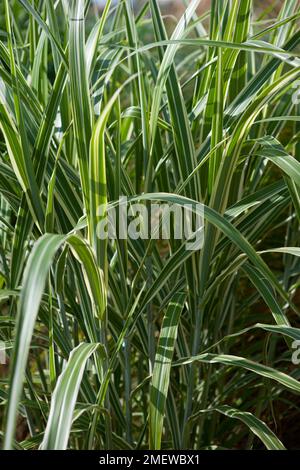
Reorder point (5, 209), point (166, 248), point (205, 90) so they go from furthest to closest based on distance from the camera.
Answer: point (166, 248), point (5, 209), point (205, 90)

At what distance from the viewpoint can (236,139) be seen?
28.5 inches

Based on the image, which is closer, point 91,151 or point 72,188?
point 91,151

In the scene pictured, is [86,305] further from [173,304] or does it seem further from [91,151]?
[91,151]

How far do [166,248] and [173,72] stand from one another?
2.56ft

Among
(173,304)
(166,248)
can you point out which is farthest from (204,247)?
(166,248)

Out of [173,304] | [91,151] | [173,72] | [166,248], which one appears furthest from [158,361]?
[166,248]

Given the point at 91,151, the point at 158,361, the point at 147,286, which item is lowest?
the point at 158,361

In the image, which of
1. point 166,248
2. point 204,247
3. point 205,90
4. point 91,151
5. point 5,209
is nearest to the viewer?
point 91,151

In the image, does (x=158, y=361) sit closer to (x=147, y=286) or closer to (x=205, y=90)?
(x=147, y=286)

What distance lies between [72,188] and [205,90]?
244 millimetres

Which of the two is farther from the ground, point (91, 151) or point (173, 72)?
point (173, 72)

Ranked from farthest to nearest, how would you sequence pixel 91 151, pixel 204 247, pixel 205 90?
pixel 205 90, pixel 204 247, pixel 91 151
